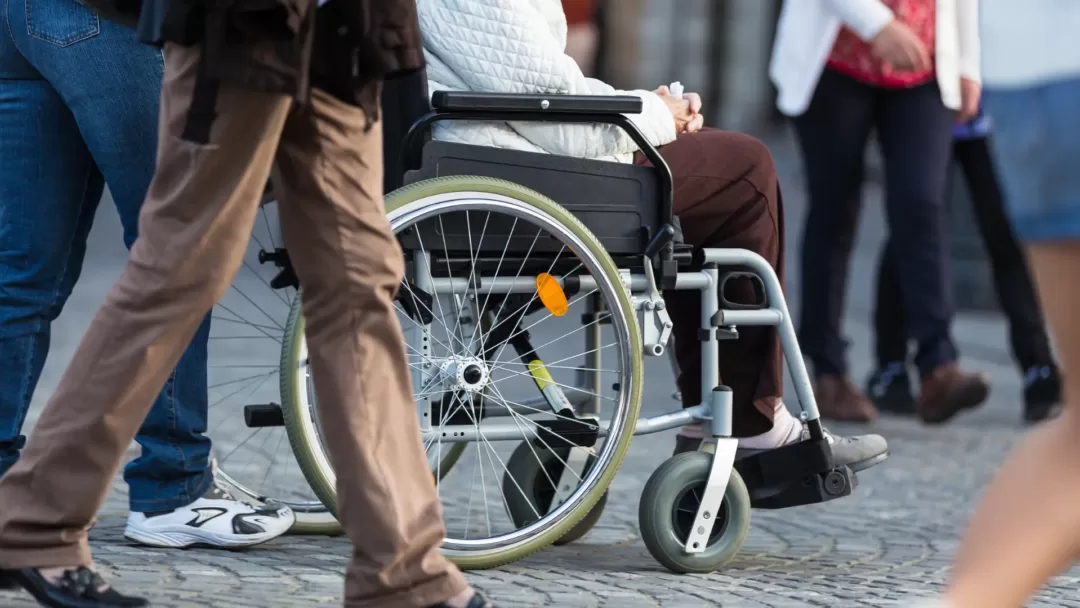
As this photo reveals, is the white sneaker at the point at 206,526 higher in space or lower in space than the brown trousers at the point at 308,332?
lower

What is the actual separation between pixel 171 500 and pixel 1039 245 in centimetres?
208

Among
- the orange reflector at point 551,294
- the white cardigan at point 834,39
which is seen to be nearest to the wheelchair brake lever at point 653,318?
the orange reflector at point 551,294

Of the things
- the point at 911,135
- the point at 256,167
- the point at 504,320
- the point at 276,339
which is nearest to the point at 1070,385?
the point at 256,167

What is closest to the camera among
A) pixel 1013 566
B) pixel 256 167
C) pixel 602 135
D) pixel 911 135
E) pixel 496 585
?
pixel 1013 566

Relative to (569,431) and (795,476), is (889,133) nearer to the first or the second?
(795,476)

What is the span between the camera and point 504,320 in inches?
143

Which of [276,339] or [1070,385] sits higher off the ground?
[1070,385]

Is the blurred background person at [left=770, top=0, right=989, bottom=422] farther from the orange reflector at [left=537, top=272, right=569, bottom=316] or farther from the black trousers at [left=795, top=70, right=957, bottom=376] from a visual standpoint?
the orange reflector at [left=537, top=272, right=569, bottom=316]

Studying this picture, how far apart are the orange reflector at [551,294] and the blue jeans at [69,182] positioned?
724mm

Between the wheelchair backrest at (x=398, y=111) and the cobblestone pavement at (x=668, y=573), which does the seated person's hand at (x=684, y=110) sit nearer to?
the wheelchair backrest at (x=398, y=111)

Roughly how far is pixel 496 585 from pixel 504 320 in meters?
0.57

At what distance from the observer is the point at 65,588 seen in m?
2.83

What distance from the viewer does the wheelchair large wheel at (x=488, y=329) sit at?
3.39m

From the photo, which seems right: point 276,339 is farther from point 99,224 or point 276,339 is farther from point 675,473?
point 99,224
